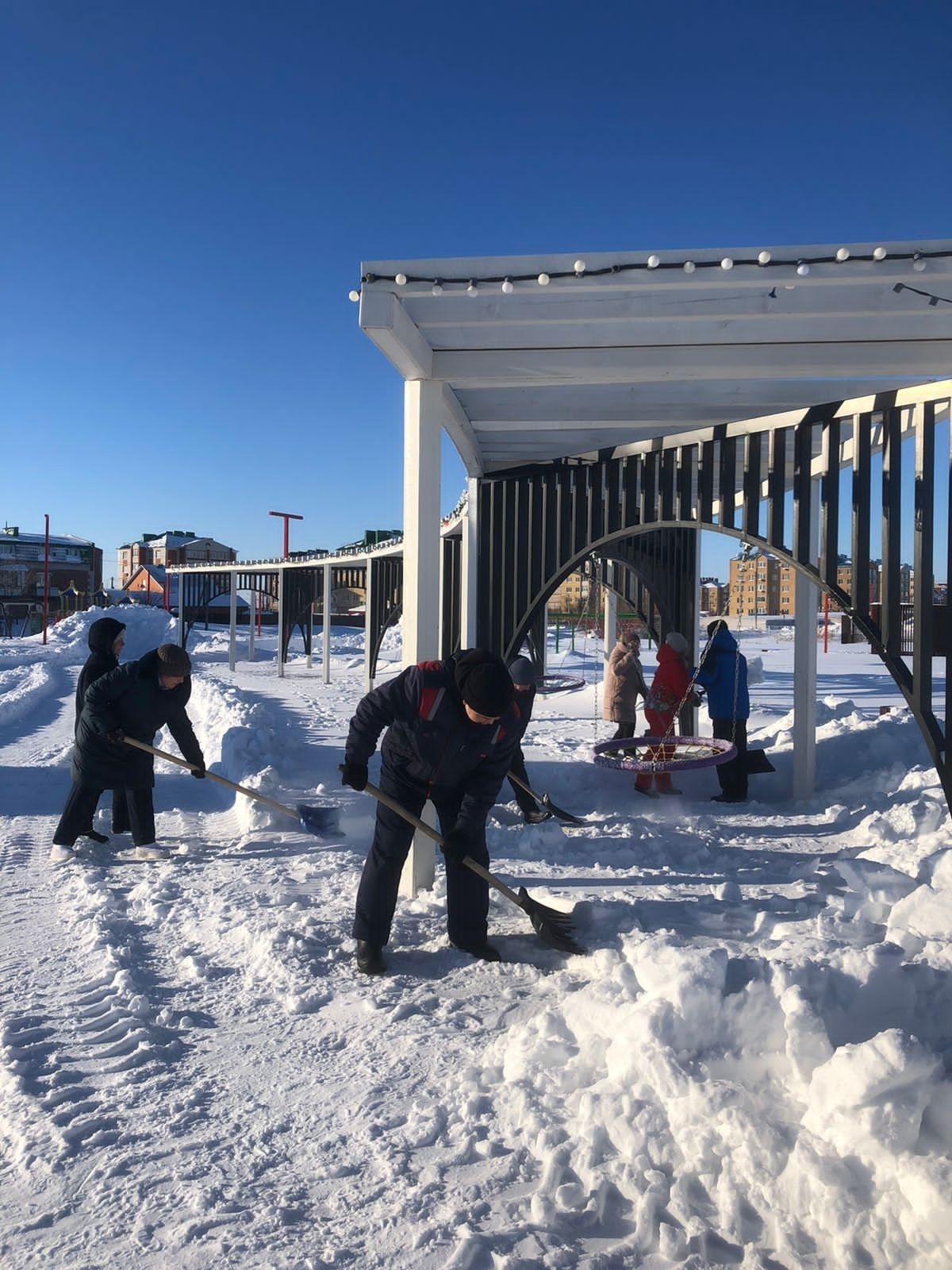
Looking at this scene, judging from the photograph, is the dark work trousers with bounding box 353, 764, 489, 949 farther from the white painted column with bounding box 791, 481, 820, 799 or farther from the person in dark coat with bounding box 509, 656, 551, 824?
the white painted column with bounding box 791, 481, 820, 799

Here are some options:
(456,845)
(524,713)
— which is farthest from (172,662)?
(456,845)

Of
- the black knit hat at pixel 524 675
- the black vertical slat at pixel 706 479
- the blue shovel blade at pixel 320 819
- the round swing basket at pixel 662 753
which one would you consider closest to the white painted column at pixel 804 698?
the round swing basket at pixel 662 753

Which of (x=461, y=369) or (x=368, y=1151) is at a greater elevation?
(x=461, y=369)

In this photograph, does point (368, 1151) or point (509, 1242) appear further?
point (368, 1151)

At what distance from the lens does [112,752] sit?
550 cm

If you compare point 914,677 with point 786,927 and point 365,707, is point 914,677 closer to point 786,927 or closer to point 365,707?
point 786,927

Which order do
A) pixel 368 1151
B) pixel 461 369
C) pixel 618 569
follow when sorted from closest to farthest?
pixel 368 1151 → pixel 461 369 → pixel 618 569

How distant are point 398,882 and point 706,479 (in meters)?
3.32

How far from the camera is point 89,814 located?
5516mm

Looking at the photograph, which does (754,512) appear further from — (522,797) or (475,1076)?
(475,1076)

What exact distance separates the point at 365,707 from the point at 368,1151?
1735 millimetres

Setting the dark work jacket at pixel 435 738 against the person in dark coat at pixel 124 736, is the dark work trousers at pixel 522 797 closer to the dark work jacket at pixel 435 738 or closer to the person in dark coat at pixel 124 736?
the person in dark coat at pixel 124 736

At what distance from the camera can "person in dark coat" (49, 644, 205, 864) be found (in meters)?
5.39

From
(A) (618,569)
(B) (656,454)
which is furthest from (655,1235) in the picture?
(A) (618,569)
